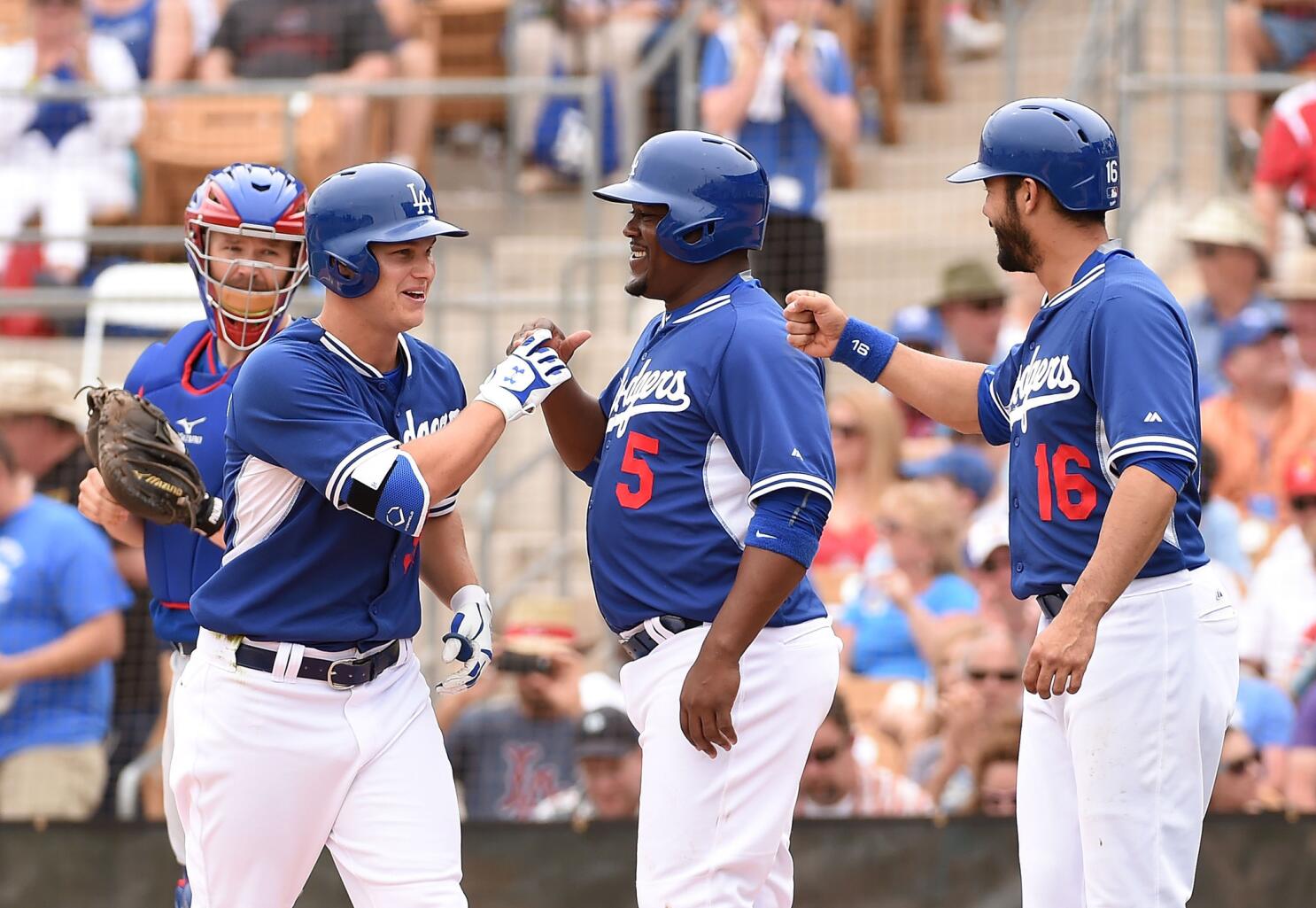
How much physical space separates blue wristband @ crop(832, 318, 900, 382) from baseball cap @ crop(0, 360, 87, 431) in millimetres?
4117

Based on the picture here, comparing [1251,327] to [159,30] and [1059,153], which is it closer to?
[1059,153]

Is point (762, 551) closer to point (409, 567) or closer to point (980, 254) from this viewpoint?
point (409, 567)

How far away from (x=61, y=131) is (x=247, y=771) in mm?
6181

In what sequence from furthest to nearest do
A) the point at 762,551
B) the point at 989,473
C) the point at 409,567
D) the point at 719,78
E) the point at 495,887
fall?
the point at 719,78
the point at 989,473
the point at 495,887
the point at 409,567
the point at 762,551

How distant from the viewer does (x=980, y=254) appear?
30.4 ft

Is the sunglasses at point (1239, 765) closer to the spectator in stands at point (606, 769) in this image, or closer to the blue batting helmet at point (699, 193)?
the spectator in stands at point (606, 769)

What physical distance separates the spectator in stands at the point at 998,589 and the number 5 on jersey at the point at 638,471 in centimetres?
294

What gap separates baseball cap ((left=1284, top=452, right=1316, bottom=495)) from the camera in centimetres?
715

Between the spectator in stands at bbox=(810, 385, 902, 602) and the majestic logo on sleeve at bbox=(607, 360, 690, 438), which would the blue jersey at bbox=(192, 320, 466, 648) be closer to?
the majestic logo on sleeve at bbox=(607, 360, 690, 438)

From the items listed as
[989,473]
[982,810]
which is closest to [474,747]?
[982,810]

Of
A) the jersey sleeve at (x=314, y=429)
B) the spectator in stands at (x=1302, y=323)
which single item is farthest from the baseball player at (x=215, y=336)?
the spectator in stands at (x=1302, y=323)

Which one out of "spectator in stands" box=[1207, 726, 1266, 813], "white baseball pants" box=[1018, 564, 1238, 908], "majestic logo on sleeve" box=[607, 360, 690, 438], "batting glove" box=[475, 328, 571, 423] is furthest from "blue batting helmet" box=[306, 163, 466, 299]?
"spectator in stands" box=[1207, 726, 1266, 813]

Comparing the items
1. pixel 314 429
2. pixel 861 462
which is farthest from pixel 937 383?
pixel 861 462

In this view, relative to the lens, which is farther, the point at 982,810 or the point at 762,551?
the point at 982,810
